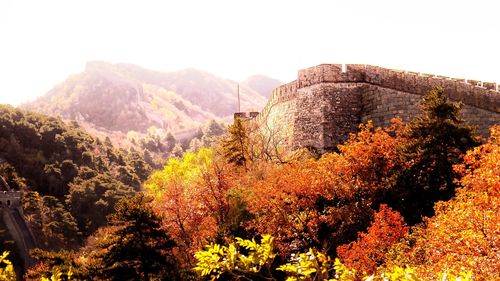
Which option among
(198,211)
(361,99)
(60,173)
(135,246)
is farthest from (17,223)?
(361,99)

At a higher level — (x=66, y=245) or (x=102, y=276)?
(x=102, y=276)

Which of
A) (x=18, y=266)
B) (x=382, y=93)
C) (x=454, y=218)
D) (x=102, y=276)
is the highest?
(x=382, y=93)

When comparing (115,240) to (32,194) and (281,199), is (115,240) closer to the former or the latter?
(281,199)

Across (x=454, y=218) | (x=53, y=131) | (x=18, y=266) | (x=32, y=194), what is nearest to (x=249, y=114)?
(x=454, y=218)

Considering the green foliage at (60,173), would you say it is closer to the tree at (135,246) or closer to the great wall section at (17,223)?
the great wall section at (17,223)

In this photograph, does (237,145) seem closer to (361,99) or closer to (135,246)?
(361,99)

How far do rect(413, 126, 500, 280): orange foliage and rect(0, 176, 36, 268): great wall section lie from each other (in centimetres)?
4996

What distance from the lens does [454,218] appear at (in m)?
15.5

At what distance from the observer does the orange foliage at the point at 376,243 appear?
18312 mm

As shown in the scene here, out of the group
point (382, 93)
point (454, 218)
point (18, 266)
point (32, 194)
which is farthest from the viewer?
point (32, 194)

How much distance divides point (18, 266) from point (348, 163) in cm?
4567

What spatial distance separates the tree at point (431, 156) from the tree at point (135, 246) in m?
12.3

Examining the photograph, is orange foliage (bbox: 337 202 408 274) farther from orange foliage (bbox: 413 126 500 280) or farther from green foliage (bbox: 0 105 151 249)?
green foliage (bbox: 0 105 151 249)

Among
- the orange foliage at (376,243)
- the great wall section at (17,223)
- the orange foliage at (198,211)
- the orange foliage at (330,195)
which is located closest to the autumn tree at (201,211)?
the orange foliage at (198,211)
